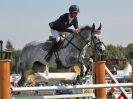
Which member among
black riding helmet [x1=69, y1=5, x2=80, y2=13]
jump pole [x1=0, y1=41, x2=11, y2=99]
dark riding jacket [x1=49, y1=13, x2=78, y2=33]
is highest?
black riding helmet [x1=69, y1=5, x2=80, y2=13]

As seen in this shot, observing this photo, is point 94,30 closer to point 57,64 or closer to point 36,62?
point 57,64

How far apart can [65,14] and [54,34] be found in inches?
30.8

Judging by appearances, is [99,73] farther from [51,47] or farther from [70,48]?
[51,47]

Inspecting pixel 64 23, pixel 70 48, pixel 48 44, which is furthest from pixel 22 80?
pixel 64 23

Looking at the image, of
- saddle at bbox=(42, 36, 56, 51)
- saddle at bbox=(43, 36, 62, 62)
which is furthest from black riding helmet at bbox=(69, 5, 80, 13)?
saddle at bbox=(42, 36, 56, 51)

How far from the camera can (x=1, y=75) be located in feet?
20.8

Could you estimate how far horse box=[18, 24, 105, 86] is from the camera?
31.7 feet

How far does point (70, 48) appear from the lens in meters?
10.2

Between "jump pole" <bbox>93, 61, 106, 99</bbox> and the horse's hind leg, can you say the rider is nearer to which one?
"jump pole" <bbox>93, 61, 106, 99</bbox>

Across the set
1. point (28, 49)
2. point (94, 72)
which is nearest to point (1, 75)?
point (94, 72)

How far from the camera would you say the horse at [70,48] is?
9.67 m

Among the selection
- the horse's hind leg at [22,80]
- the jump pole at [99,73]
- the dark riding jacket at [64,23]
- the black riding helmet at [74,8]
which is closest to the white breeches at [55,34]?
the dark riding jacket at [64,23]

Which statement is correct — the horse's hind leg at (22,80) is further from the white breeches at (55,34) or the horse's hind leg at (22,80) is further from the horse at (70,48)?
the white breeches at (55,34)

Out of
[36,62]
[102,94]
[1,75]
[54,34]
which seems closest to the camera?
[1,75]
